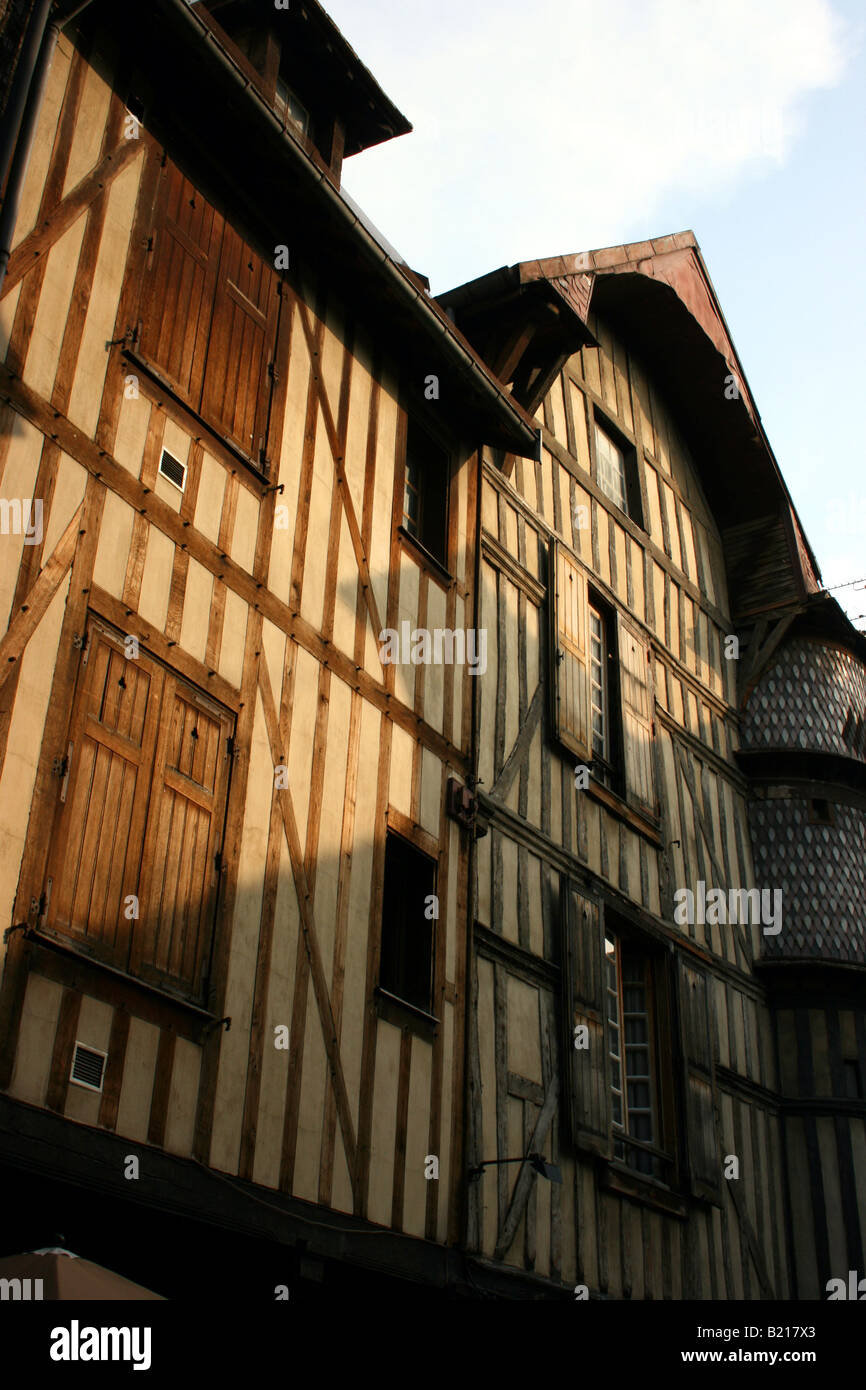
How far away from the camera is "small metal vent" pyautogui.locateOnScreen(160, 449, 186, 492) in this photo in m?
7.38

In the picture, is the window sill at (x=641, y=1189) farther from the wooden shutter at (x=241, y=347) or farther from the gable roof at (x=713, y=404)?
the gable roof at (x=713, y=404)

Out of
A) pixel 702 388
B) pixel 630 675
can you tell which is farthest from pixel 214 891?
pixel 702 388

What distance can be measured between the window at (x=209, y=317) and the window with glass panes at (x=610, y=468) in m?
5.45

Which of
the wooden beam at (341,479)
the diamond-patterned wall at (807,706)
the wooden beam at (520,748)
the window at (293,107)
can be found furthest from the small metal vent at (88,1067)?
the diamond-patterned wall at (807,706)

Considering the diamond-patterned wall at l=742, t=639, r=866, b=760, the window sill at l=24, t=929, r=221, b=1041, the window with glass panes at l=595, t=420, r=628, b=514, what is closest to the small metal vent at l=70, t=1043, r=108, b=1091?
the window sill at l=24, t=929, r=221, b=1041

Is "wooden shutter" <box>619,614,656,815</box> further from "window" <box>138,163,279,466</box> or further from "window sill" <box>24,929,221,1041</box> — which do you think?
"window sill" <box>24,929,221,1041</box>

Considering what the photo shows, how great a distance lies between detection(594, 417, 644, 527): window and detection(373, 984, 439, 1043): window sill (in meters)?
6.45

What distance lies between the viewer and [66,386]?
22.4 ft

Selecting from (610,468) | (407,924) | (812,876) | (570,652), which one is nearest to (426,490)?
(570,652)

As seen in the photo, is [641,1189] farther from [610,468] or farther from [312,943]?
[610,468]

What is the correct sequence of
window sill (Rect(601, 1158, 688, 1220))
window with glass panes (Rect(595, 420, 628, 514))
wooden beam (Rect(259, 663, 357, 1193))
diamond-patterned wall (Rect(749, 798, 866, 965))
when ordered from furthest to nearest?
window with glass panes (Rect(595, 420, 628, 514)), diamond-patterned wall (Rect(749, 798, 866, 965)), window sill (Rect(601, 1158, 688, 1220)), wooden beam (Rect(259, 663, 357, 1193))

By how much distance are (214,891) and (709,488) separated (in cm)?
1032

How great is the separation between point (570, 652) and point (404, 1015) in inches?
161
